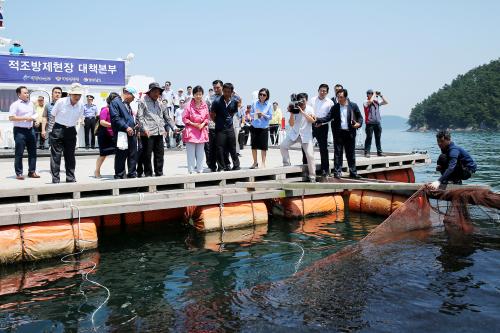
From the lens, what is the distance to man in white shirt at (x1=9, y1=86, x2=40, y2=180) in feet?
32.0

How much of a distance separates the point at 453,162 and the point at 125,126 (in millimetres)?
6170

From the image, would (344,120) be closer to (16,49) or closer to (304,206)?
(304,206)

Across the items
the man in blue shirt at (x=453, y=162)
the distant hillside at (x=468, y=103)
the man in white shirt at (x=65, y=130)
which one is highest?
the distant hillside at (x=468, y=103)

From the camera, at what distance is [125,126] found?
940 centimetres

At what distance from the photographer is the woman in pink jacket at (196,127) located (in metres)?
10.5

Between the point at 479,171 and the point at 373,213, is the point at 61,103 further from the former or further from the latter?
the point at 479,171

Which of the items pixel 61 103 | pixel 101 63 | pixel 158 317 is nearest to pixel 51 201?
pixel 61 103

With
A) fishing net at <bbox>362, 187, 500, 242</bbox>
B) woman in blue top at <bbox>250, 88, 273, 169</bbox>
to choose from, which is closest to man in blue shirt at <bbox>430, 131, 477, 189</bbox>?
fishing net at <bbox>362, 187, 500, 242</bbox>

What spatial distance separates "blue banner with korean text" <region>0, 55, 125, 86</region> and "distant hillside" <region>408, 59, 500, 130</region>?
386 feet

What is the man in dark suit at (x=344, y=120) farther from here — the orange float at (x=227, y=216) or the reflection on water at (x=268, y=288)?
the reflection on water at (x=268, y=288)

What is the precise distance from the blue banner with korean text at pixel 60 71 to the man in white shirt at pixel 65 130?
7.91m

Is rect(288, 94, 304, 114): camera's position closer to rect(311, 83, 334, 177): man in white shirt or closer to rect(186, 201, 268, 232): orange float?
rect(311, 83, 334, 177): man in white shirt

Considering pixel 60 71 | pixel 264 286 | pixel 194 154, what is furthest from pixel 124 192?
pixel 60 71

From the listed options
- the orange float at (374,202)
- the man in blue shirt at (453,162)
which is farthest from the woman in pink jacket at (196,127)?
the man in blue shirt at (453,162)
